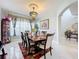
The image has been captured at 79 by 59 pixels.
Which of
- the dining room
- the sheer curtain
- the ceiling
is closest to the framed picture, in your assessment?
the dining room

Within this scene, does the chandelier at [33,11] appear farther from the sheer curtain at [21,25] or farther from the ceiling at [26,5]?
the sheer curtain at [21,25]

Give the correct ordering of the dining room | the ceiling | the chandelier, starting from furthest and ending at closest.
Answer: the chandelier
the ceiling
the dining room

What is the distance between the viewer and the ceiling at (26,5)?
174 inches

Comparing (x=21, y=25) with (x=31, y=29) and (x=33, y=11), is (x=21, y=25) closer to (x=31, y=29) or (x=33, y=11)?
(x=31, y=29)

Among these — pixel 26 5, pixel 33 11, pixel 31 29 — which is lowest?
pixel 31 29

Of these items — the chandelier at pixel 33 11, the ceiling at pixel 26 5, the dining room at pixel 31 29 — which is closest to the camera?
the dining room at pixel 31 29

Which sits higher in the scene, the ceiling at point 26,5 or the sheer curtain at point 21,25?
the ceiling at point 26,5

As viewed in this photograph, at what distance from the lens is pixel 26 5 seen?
16.3 ft

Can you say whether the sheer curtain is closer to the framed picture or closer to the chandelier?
the chandelier

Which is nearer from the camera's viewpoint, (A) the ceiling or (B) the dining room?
(B) the dining room

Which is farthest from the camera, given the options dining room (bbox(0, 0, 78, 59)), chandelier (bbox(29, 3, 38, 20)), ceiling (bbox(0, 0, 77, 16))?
chandelier (bbox(29, 3, 38, 20))

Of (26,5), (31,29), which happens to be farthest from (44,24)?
(26,5)

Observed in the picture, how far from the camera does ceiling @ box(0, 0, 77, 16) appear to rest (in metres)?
4.42

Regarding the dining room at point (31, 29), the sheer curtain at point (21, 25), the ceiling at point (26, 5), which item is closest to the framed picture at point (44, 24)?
the dining room at point (31, 29)
